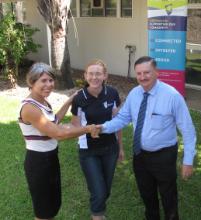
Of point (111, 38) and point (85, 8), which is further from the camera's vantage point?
point (85, 8)

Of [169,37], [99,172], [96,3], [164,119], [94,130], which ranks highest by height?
[96,3]

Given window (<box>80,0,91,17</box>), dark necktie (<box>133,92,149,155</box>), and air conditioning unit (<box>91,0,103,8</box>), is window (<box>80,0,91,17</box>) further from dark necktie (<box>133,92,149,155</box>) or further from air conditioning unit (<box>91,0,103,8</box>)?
dark necktie (<box>133,92,149,155</box>)

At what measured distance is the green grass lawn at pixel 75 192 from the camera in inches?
190

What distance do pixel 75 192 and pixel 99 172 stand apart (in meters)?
1.39

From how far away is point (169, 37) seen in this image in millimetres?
9125

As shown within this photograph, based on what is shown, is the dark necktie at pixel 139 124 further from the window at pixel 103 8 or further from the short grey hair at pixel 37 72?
the window at pixel 103 8

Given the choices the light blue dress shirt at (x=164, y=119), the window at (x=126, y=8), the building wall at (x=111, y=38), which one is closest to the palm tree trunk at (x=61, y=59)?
the building wall at (x=111, y=38)

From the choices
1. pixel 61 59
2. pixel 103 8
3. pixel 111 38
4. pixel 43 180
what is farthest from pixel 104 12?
pixel 43 180

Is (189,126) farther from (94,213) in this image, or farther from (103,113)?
(94,213)

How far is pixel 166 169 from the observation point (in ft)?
12.2

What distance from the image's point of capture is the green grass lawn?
4824 mm

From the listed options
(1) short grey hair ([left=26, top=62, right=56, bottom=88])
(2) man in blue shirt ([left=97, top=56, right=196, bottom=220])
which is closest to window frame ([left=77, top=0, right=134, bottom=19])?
(2) man in blue shirt ([left=97, top=56, right=196, bottom=220])

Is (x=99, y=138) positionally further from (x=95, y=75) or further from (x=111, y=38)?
(x=111, y=38)

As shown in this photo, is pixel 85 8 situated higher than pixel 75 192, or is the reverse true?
pixel 85 8
